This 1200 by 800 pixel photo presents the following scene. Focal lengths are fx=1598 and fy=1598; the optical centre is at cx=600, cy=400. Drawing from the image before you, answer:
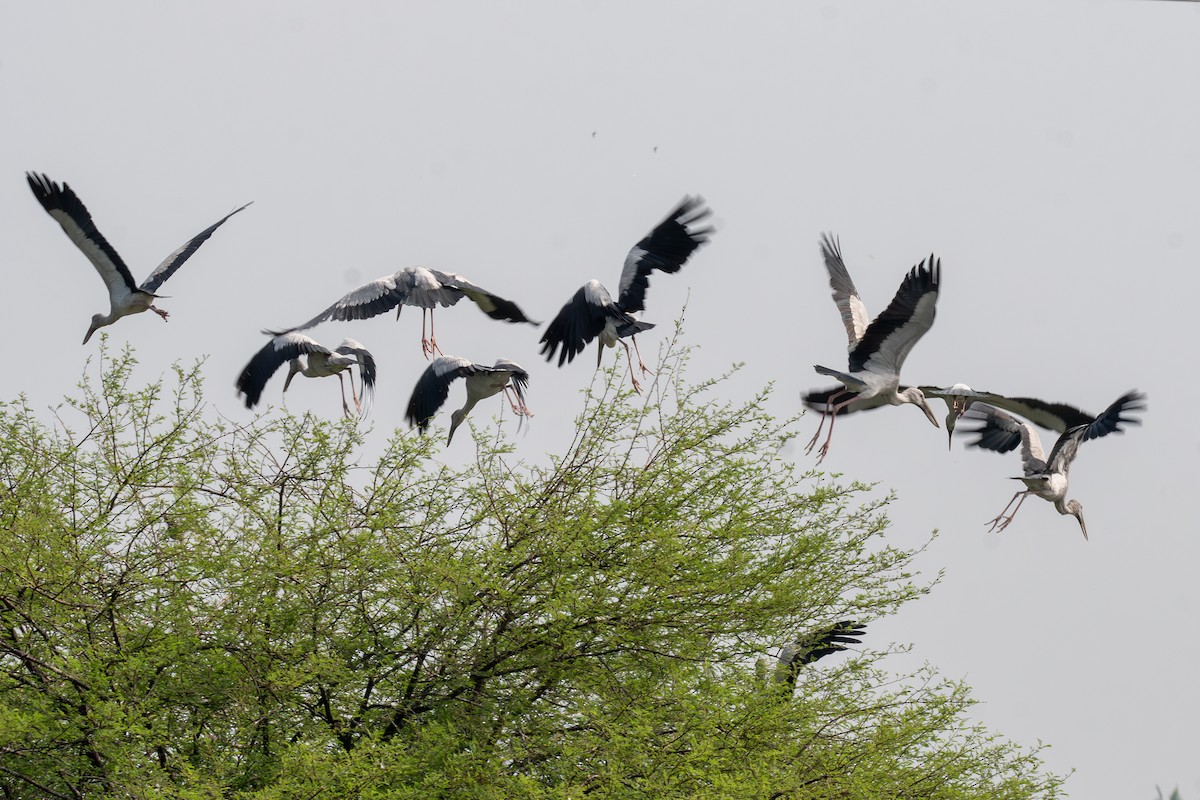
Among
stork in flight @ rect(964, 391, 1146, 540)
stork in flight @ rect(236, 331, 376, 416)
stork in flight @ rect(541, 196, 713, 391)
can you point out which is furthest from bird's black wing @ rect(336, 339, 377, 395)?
stork in flight @ rect(964, 391, 1146, 540)

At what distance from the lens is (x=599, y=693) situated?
13.2 metres

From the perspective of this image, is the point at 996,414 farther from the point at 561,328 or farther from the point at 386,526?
the point at 386,526

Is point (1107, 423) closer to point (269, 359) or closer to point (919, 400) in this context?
point (919, 400)

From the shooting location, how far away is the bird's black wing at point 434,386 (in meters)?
16.1

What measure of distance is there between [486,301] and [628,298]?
2.91 metres

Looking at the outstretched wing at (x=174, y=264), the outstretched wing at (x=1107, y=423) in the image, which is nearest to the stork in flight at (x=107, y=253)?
the outstretched wing at (x=174, y=264)

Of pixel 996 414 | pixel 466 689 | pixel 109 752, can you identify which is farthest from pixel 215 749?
pixel 996 414

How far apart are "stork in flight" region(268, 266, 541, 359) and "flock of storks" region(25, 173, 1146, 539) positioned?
1cm

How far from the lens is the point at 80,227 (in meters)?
15.8

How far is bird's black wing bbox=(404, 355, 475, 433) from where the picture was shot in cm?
1608

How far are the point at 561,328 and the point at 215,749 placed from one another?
5148 millimetres

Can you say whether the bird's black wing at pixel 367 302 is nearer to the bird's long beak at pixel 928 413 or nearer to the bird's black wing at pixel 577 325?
the bird's black wing at pixel 577 325

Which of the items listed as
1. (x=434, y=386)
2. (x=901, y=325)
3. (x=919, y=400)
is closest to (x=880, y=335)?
(x=901, y=325)

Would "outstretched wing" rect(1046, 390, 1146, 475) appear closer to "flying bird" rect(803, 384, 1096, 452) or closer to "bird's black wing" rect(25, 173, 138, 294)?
"flying bird" rect(803, 384, 1096, 452)
